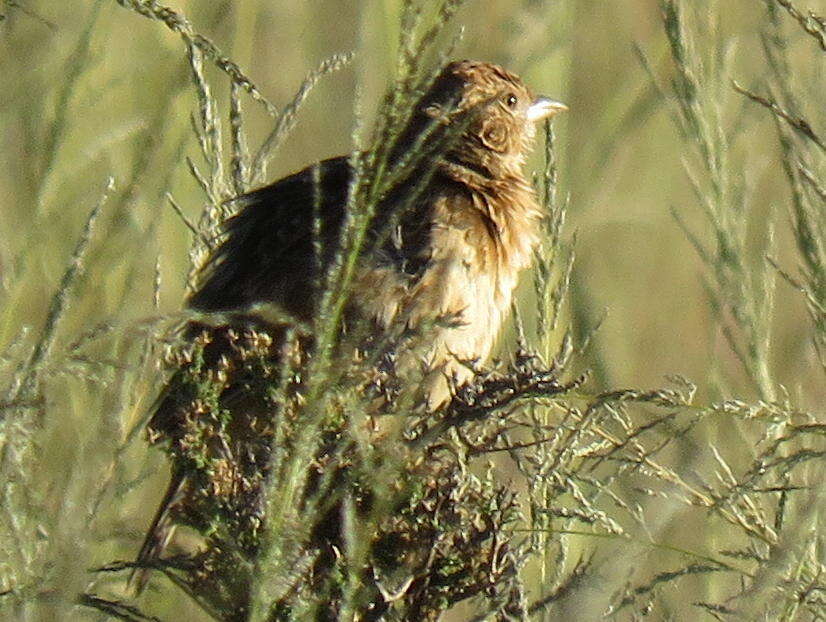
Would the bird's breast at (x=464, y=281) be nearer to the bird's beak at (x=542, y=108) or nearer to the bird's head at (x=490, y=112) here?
the bird's head at (x=490, y=112)

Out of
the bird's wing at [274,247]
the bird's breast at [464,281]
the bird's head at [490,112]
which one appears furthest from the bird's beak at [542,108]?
the bird's wing at [274,247]

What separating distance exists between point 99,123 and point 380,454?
3139mm

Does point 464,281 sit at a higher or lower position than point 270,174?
lower

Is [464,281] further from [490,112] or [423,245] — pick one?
[490,112]

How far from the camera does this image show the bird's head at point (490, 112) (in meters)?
5.20

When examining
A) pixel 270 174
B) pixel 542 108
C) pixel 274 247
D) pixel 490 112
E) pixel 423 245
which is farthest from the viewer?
pixel 270 174

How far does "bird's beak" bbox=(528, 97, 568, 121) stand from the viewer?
5449 mm

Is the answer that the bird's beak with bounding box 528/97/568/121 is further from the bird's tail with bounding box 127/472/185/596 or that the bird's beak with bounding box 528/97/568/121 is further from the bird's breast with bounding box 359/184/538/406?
the bird's tail with bounding box 127/472/185/596

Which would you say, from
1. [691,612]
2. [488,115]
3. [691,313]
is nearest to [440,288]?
[488,115]

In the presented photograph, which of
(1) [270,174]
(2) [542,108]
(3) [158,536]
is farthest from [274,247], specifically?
(1) [270,174]

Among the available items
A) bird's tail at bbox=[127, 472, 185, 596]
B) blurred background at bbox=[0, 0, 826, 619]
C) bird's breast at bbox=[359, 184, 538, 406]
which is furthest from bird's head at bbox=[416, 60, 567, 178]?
bird's tail at bbox=[127, 472, 185, 596]

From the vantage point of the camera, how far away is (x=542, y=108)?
5.47 metres

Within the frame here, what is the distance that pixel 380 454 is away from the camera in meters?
2.76

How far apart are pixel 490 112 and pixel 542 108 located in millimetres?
215
